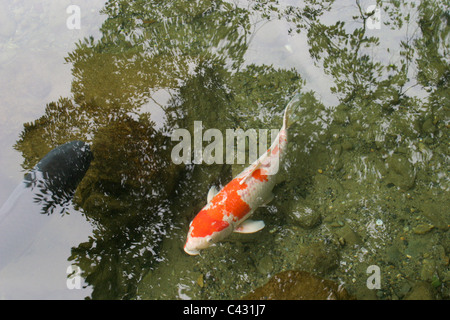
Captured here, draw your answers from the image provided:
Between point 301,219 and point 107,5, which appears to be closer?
point 301,219

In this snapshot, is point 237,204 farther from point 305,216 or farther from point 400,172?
point 400,172

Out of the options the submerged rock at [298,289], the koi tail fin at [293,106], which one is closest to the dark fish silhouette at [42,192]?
the submerged rock at [298,289]

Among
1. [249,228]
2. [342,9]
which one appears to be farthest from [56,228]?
[342,9]

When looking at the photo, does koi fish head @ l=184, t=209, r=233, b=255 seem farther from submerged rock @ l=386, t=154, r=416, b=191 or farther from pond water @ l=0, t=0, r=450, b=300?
submerged rock @ l=386, t=154, r=416, b=191

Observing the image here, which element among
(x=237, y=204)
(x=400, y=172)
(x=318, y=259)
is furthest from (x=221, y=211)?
(x=400, y=172)

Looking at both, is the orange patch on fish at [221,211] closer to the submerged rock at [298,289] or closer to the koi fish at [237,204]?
the koi fish at [237,204]

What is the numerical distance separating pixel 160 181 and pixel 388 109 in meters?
3.20

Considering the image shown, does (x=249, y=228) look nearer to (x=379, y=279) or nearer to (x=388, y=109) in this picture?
(x=379, y=279)

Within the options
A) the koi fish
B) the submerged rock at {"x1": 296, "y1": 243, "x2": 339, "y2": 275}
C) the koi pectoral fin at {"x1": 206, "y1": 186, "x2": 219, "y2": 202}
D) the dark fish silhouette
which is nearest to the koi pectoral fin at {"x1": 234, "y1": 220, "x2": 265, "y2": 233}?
the koi fish

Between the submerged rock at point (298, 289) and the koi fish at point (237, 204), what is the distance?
61 cm

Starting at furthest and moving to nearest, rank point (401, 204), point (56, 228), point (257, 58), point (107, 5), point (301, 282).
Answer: point (107, 5), point (257, 58), point (401, 204), point (56, 228), point (301, 282)

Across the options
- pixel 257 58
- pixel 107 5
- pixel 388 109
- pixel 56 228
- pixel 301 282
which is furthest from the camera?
pixel 107 5

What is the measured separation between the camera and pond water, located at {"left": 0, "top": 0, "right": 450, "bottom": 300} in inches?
136

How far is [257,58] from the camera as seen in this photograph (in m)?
4.41
